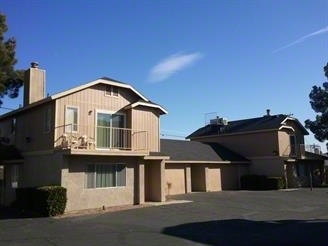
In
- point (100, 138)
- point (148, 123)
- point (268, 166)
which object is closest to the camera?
point (100, 138)

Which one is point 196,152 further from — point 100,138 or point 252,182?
point 100,138

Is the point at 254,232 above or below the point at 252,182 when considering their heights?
below

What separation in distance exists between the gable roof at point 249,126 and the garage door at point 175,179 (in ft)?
36.0

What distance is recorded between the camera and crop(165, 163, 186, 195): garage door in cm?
3228

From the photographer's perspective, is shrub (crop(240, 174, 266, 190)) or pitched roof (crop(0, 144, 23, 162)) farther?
shrub (crop(240, 174, 266, 190))

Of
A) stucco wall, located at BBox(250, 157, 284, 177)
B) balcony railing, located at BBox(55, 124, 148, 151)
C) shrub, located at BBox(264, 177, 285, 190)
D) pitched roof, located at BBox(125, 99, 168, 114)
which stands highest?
pitched roof, located at BBox(125, 99, 168, 114)

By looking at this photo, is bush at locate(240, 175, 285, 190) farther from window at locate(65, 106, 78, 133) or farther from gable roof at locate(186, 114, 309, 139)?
window at locate(65, 106, 78, 133)

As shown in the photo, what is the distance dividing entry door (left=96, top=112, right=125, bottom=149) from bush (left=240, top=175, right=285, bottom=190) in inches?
684

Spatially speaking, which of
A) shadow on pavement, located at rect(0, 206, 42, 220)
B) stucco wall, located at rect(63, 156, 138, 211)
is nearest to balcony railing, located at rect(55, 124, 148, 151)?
stucco wall, located at rect(63, 156, 138, 211)

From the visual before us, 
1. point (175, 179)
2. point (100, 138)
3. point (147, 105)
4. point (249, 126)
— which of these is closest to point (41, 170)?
point (100, 138)

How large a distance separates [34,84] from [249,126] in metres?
23.8

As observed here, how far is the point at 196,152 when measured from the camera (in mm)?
37281

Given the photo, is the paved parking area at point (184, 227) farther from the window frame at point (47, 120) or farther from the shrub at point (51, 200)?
the window frame at point (47, 120)

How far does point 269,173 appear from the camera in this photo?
39562mm
